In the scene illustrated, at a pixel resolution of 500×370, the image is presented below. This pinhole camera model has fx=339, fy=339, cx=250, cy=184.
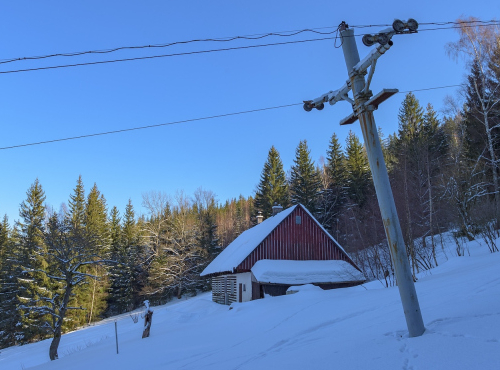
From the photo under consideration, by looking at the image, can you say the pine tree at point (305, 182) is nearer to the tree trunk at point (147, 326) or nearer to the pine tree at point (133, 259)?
the pine tree at point (133, 259)

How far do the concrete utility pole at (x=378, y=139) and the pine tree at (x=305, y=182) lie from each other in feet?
117

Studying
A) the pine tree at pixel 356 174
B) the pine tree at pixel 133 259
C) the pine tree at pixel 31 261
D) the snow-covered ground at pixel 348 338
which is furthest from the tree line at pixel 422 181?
the pine tree at pixel 31 261

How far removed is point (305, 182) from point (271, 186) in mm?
5692

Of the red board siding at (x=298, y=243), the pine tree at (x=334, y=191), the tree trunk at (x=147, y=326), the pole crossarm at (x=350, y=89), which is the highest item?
the pine tree at (x=334, y=191)

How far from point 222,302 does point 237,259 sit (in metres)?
5.74

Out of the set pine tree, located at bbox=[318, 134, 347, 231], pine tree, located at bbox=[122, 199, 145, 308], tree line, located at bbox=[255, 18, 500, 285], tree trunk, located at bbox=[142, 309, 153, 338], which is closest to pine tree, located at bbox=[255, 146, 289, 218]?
tree line, located at bbox=[255, 18, 500, 285]

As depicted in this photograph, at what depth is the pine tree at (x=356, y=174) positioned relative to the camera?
40.7 metres

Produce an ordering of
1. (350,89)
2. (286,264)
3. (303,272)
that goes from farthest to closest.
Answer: (286,264), (303,272), (350,89)

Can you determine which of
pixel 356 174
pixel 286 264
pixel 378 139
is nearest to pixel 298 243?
pixel 286 264

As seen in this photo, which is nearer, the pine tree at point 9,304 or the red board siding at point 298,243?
the red board siding at point 298,243

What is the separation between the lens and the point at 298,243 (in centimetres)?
2358

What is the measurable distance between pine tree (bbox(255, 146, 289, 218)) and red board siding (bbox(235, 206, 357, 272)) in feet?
66.2

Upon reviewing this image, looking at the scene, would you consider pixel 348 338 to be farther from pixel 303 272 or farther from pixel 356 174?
pixel 356 174

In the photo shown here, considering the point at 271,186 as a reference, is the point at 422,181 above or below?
below
